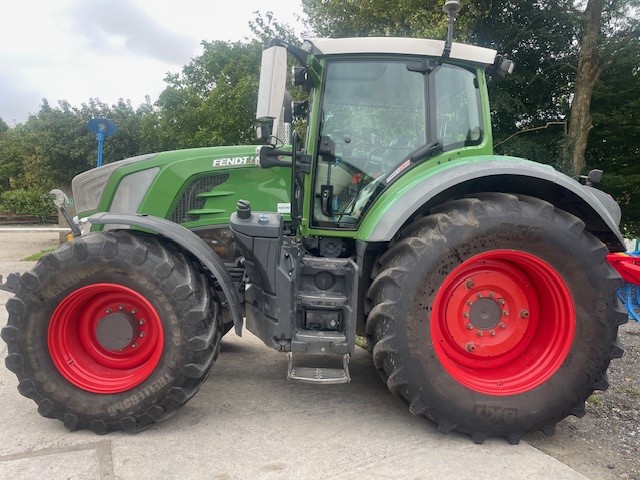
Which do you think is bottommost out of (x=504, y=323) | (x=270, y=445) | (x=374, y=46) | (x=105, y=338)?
(x=270, y=445)

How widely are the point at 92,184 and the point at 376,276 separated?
7.39 feet

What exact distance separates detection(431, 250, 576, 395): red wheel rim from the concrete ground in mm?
399

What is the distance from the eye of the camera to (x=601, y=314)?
112 inches

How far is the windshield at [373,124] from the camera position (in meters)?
3.18

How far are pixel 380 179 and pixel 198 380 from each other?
5.53 feet

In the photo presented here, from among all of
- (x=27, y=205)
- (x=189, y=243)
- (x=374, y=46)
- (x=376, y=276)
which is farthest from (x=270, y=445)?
(x=27, y=205)

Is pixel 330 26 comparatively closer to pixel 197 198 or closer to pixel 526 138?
pixel 526 138

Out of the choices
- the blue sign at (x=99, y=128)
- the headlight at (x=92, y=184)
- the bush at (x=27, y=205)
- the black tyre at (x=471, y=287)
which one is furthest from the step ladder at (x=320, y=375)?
the bush at (x=27, y=205)

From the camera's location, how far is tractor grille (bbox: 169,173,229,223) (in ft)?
11.7

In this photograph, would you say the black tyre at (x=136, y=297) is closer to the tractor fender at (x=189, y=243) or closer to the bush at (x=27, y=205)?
the tractor fender at (x=189, y=243)

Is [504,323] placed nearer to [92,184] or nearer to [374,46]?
[374,46]

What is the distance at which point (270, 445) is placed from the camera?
2.74m

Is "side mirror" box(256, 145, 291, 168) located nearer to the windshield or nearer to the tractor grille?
the windshield

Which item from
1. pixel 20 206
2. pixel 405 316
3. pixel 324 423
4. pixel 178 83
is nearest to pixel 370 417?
pixel 324 423
